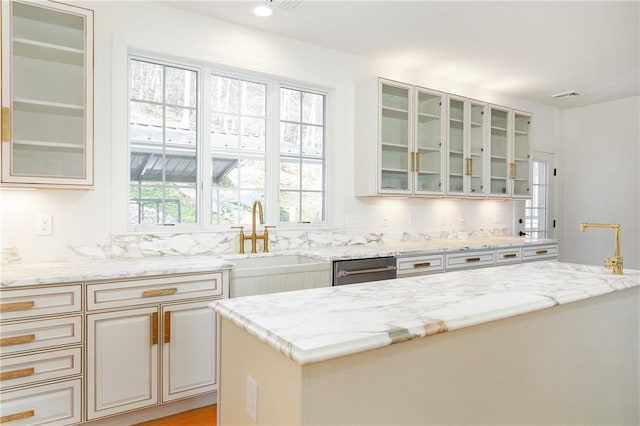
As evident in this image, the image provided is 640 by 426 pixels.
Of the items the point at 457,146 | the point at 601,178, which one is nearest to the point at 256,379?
the point at 457,146

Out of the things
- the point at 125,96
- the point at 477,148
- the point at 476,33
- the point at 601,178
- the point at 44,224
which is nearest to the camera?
the point at 44,224

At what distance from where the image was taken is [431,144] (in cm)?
408

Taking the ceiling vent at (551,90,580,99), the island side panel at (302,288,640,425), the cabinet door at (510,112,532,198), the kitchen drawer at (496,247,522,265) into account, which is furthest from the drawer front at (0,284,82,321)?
the ceiling vent at (551,90,580,99)

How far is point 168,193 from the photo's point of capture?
303 cm

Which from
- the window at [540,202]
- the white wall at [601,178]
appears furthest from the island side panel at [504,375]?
the white wall at [601,178]

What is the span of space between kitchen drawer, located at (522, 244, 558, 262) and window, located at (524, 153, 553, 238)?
1.05 metres

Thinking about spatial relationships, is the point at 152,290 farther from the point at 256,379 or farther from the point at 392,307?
the point at 392,307

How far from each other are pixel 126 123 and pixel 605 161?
19.3 feet

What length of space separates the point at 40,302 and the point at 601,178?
6.37 metres

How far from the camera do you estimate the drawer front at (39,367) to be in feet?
6.23

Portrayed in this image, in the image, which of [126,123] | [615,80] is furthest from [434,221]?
[126,123]

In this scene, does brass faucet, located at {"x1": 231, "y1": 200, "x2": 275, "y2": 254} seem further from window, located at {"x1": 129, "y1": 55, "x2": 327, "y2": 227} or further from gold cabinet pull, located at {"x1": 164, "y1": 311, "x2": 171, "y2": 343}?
gold cabinet pull, located at {"x1": 164, "y1": 311, "x2": 171, "y2": 343}

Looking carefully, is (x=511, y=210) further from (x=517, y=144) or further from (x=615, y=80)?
(x=615, y=80)

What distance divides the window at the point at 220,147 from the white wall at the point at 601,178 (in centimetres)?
412
